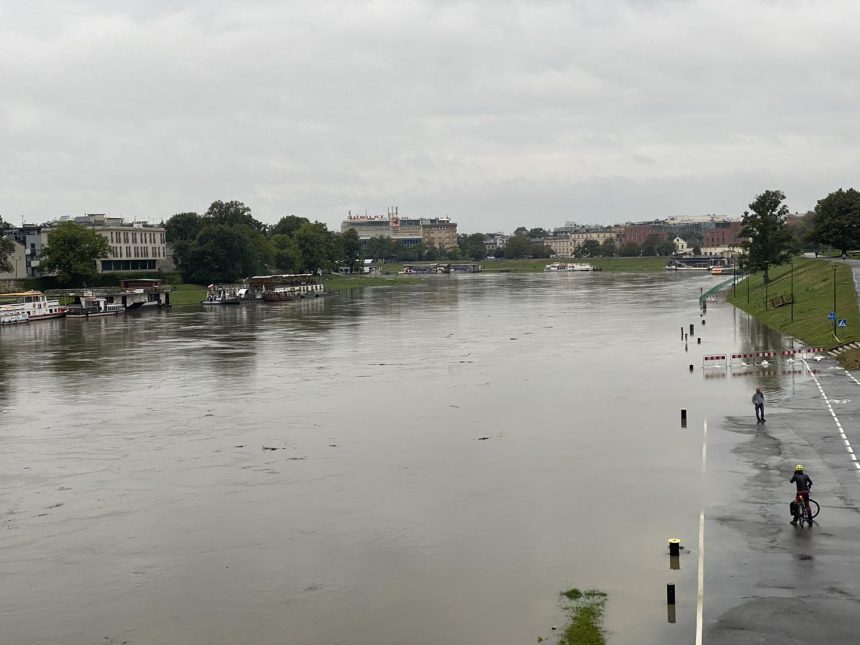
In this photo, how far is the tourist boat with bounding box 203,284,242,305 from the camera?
163375 mm

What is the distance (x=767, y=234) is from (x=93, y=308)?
97691mm

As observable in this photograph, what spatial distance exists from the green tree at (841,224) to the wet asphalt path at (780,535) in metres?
115

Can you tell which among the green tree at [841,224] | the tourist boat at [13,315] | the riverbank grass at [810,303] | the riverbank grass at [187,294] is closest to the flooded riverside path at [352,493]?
the riverbank grass at [810,303]

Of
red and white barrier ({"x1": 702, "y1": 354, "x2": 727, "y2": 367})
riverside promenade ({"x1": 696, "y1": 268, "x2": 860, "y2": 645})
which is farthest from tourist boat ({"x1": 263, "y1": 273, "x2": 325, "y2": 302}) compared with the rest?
riverside promenade ({"x1": 696, "y1": 268, "x2": 860, "y2": 645})

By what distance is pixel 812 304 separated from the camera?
96750mm

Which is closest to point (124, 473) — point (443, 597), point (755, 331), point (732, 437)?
point (443, 597)

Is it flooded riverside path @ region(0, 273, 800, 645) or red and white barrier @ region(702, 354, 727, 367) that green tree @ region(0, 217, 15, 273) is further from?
red and white barrier @ region(702, 354, 727, 367)

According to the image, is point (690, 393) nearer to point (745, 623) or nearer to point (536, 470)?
point (536, 470)

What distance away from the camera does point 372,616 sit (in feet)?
84.7

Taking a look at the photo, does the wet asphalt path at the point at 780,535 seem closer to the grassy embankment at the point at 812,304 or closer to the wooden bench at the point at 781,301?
the grassy embankment at the point at 812,304

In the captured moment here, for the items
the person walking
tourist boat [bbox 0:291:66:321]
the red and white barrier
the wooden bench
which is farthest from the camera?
tourist boat [bbox 0:291:66:321]

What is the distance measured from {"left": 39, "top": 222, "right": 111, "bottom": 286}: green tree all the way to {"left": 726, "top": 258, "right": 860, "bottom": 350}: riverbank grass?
104868mm

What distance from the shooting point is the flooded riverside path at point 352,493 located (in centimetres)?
2612

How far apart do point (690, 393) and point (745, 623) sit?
34466 millimetres
